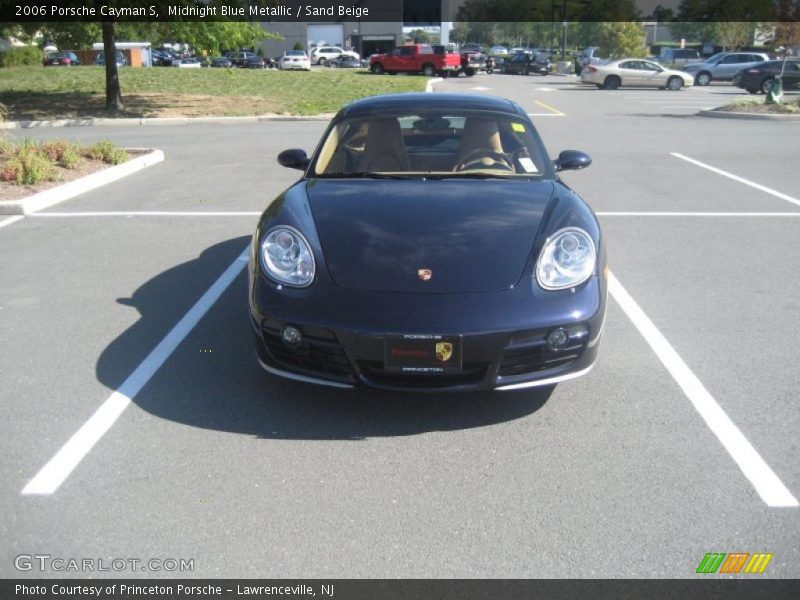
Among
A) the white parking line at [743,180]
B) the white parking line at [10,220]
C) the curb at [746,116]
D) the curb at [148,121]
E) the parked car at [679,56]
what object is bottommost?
the white parking line at [10,220]

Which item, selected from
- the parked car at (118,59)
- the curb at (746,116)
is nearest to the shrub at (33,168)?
the curb at (746,116)

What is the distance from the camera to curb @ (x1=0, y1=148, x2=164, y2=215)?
8.61 metres

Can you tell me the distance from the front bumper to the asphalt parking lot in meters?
0.29

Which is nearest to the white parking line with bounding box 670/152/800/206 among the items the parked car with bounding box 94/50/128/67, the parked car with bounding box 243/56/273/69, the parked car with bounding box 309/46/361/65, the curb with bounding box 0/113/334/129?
the curb with bounding box 0/113/334/129

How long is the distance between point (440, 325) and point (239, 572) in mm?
1378

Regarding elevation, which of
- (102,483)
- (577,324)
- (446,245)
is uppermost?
(446,245)

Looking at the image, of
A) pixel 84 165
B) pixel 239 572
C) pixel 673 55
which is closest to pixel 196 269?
pixel 239 572

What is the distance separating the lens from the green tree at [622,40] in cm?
5341

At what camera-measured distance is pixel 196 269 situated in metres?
6.54

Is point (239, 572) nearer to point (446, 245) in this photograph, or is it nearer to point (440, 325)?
point (440, 325)

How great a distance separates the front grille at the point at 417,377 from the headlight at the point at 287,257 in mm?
542

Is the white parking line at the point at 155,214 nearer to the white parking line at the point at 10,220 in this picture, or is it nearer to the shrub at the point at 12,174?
the white parking line at the point at 10,220

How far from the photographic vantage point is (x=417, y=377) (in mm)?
3643
